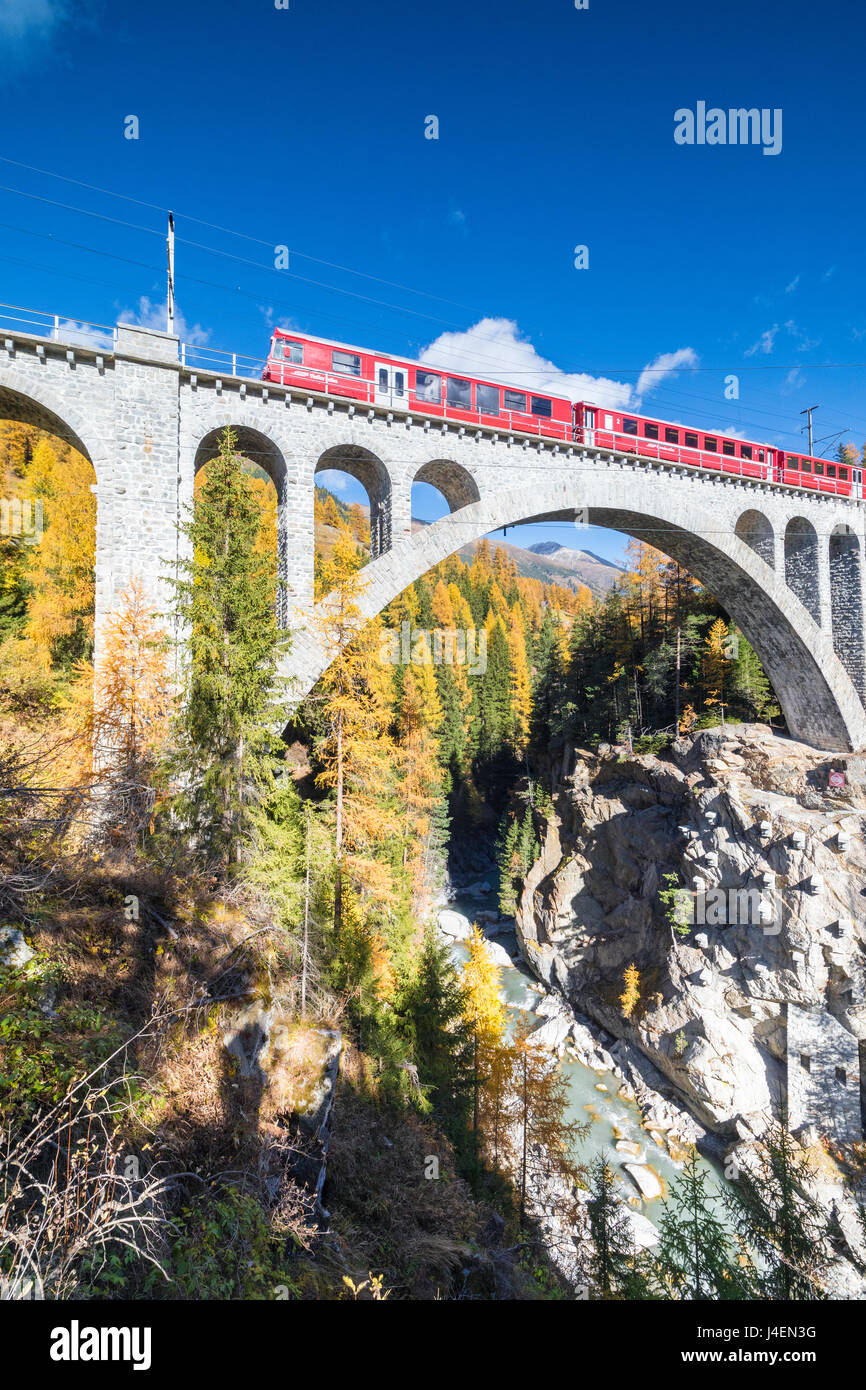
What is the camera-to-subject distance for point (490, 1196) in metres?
11.4

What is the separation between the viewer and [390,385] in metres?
15.2

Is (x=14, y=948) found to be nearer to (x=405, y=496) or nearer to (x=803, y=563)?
(x=405, y=496)

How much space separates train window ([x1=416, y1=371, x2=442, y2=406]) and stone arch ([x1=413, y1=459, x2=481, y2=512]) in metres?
1.59

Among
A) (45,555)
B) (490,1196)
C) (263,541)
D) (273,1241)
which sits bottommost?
(490,1196)

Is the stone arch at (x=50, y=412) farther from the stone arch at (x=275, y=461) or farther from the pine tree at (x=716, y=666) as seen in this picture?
the pine tree at (x=716, y=666)

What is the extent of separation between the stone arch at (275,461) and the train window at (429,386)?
4352mm

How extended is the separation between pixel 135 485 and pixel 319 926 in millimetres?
9223

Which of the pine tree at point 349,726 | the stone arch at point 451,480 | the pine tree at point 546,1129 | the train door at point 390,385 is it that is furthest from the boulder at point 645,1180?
the train door at point 390,385

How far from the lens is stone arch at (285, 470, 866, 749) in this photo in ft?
50.1

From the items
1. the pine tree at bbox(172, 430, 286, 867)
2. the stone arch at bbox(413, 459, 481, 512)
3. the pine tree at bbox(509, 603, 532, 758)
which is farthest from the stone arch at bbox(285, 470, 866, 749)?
the pine tree at bbox(509, 603, 532, 758)

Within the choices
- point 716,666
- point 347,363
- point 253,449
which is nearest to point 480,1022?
point 716,666

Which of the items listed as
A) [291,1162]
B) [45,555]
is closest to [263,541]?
[45,555]

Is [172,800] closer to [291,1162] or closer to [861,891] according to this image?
[291,1162]

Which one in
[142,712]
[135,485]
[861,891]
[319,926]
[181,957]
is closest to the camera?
[181,957]
